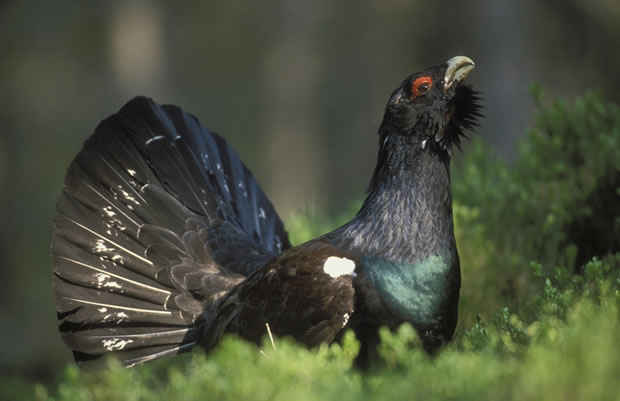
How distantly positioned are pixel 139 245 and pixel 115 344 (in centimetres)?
53

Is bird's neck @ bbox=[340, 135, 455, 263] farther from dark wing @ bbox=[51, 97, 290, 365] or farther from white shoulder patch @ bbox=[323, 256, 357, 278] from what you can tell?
dark wing @ bbox=[51, 97, 290, 365]

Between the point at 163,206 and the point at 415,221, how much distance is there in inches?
60.4

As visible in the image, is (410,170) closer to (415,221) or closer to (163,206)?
(415,221)

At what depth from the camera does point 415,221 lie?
10.3 ft

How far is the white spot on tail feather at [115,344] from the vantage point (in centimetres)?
378

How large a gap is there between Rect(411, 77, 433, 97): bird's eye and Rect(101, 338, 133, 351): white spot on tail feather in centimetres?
197

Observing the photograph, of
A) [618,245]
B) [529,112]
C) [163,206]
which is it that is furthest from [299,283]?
[529,112]

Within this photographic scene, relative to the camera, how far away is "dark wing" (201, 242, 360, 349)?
302 centimetres

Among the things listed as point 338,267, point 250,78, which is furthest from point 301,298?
point 250,78

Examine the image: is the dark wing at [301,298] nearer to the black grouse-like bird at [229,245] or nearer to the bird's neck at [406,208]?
the black grouse-like bird at [229,245]

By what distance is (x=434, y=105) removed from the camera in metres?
3.23

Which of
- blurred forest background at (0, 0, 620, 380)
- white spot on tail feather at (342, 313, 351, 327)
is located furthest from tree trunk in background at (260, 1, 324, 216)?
white spot on tail feather at (342, 313, 351, 327)

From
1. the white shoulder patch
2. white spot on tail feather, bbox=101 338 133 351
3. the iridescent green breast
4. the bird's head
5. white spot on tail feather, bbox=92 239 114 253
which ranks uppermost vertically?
the bird's head

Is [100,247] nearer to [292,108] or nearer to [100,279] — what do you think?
[100,279]
